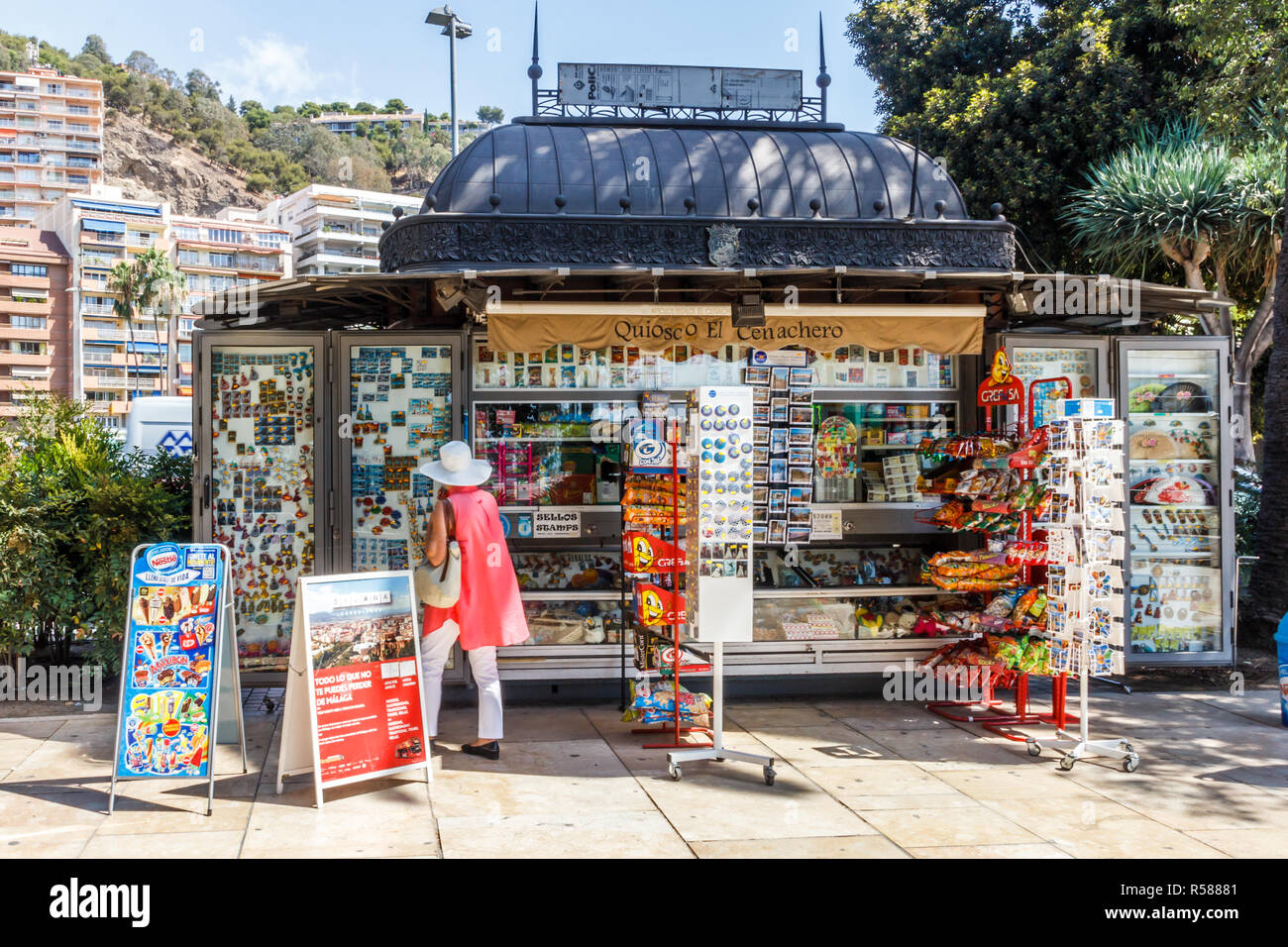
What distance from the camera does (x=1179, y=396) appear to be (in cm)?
894

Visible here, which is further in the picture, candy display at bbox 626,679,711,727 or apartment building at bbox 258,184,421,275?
apartment building at bbox 258,184,421,275

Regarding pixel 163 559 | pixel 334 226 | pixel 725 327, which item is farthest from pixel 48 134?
pixel 163 559

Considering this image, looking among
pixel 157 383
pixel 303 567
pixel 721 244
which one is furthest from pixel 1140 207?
pixel 157 383

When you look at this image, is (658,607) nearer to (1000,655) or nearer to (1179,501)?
(1000,655)

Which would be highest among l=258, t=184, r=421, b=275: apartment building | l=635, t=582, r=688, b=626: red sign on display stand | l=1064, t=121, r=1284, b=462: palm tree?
l=258, t=184, r=421, b=275: apartment building

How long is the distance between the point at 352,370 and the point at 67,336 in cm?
9559

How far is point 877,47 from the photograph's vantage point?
22109mm

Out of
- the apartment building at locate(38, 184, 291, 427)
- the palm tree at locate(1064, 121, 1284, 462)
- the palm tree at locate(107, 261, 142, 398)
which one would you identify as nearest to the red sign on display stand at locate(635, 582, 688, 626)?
the palm tree at locate(1064, 121, 1284, 462)

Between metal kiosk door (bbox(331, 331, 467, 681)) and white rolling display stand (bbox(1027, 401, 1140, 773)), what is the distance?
4.33 metres

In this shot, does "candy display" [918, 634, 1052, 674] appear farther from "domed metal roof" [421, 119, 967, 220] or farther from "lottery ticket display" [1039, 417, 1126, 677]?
"domed metal roof" [421, 119, 967, 220]

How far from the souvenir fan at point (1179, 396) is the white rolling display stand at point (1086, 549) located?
278cm

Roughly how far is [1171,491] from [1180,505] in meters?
0.15

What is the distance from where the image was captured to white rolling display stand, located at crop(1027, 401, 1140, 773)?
21.1ft

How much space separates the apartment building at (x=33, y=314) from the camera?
85.7 m
